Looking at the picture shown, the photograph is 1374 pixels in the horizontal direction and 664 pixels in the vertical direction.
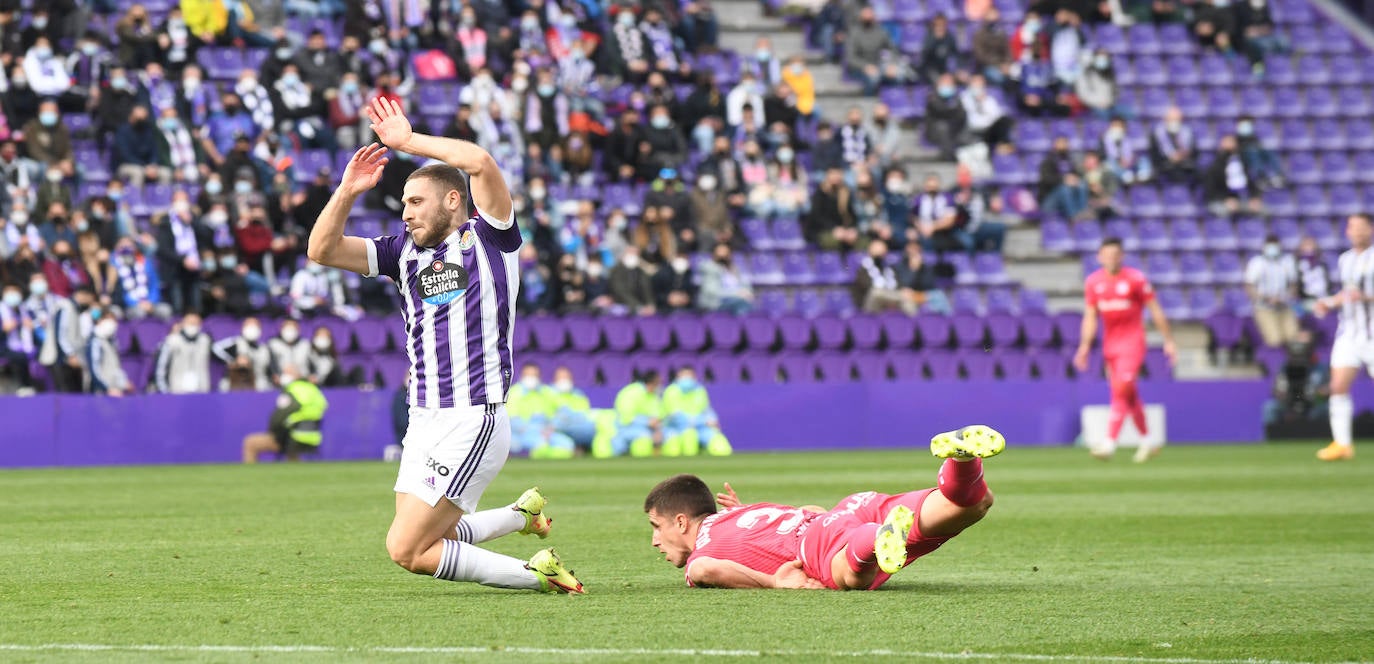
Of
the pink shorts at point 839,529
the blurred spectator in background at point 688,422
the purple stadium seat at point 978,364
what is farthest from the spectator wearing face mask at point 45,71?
the pink shorts at point 839,529

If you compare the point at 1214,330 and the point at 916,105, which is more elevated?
the point at 916,105

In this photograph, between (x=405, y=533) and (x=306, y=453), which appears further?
(x=306, y=453)

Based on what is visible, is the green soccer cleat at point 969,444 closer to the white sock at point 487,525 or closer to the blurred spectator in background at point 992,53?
the white sock at point 487,525

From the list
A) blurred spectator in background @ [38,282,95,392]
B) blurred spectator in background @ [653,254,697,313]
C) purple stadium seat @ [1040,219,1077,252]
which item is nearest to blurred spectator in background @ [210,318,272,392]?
blurred spectator in background @ [38,282,95,392]

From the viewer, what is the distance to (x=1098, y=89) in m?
30.5

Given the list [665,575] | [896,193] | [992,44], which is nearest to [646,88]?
[896,193]

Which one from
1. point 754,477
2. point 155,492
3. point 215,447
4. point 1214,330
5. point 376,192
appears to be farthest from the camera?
point 1214,330

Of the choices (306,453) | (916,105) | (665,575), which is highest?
(916,105)

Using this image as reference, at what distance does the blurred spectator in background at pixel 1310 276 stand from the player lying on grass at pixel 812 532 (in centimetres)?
2110

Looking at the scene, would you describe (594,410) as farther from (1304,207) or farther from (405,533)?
(405,533)

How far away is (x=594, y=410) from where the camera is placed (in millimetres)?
Result: 22875

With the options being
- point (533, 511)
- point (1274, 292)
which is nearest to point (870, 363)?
point (1274, 292)

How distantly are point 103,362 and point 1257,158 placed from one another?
18019 mm

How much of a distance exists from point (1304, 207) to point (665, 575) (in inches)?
946
